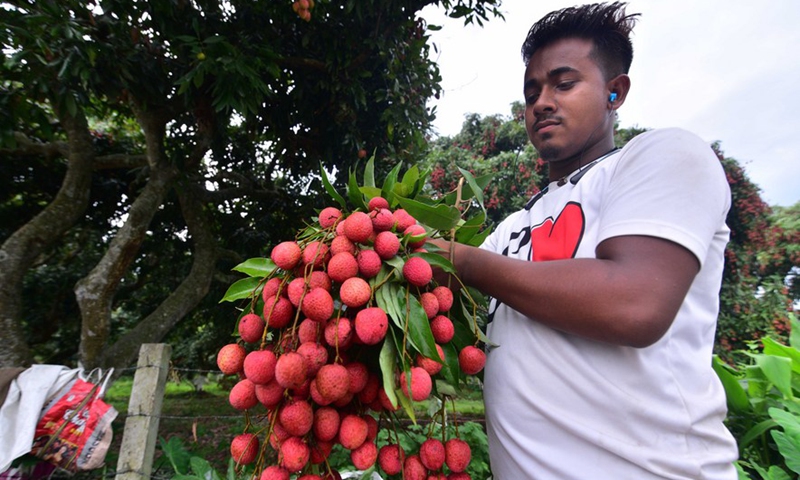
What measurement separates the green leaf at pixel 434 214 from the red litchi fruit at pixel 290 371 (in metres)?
0.34

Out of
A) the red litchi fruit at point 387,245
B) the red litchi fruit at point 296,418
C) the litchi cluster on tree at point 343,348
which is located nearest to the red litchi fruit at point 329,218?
the litchi cluster on tree at point 343,348

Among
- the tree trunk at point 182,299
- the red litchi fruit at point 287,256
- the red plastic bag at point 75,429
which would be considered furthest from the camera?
the tree trunk at point 182,299

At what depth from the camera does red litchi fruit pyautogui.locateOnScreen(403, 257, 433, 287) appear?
0.65 m

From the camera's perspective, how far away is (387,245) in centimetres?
66

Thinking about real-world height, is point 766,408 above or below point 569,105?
below

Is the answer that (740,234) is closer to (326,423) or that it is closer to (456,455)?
(456,455)

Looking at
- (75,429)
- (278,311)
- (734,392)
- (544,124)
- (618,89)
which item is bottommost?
(75,429)

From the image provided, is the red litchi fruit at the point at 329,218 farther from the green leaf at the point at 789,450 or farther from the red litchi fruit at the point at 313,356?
the green leaf at the point at 789,450

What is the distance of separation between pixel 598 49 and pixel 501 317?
71 centimetres

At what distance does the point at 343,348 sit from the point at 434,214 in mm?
297

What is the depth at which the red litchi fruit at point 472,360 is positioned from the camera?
0.71 meters

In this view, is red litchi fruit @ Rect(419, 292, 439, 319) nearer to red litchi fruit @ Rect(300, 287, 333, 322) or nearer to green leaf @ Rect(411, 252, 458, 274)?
green leaf @ Rect(411, 252, 458, 274)

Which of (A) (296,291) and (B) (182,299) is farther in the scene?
(B) (182,299)

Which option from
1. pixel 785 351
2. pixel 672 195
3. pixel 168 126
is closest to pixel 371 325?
pixel 672 195
